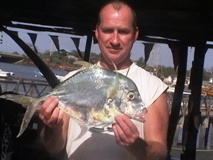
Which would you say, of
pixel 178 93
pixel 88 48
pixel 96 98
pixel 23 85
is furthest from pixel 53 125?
pixel 178 93

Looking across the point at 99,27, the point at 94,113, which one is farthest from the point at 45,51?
the point at 94,113

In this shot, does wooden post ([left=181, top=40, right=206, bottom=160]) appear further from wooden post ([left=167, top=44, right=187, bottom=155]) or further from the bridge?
the bridge

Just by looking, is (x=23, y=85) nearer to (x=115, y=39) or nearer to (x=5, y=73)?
(x=5, y=73)

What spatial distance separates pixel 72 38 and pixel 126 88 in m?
2.14

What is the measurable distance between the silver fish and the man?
0.37ft

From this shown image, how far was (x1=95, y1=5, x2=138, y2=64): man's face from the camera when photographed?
254 centimetres

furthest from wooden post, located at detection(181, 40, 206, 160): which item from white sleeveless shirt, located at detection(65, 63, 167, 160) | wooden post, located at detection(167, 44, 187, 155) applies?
white sleeveless shirt, located at detection(65, 63, 167, 160)

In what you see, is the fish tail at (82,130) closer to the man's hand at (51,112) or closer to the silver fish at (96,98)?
the silver fish at (96,98)

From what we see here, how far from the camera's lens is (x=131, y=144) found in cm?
234

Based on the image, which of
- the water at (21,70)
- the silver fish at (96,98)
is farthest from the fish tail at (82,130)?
the water at (21,70)

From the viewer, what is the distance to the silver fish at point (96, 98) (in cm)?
229

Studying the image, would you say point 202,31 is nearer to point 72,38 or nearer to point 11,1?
point 72,38

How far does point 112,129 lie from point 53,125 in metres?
0.32

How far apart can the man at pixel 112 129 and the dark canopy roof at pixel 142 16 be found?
1.42m
